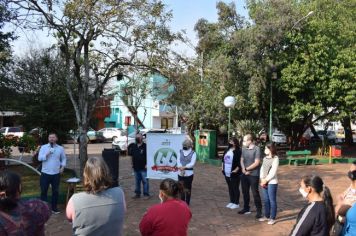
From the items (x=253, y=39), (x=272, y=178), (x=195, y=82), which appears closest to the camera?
(x=272, y=178)

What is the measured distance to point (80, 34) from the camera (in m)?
12.9

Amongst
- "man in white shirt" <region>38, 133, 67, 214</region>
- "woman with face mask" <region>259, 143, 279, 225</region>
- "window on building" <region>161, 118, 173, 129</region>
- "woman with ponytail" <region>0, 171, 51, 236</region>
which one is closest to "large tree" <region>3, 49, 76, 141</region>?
"man in white shirt" <region>38, 133, 67, 214</region>

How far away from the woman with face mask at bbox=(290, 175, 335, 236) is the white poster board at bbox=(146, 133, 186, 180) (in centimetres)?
645

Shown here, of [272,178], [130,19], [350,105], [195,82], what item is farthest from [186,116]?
[272,178]

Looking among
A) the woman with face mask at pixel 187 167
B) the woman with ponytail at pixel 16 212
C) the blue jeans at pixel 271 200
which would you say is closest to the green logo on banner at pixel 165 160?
the woman with face mask at pixel 187 167

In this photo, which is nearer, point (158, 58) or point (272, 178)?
point (272, 178)

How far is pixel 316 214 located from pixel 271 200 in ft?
16.0

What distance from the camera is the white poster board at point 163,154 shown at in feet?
35.9

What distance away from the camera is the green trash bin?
893 inches

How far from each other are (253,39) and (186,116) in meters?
6.45

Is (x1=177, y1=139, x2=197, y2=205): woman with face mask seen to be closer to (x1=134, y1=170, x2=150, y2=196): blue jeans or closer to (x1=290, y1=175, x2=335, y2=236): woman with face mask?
(x1=134, y1=170, x2=150, y2=196): blue jeans

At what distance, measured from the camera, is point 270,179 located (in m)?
8.86

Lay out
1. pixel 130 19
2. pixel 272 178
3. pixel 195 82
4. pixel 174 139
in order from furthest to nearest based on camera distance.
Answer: pixel 195 82
pixel 130 19
pixel 174 139
pixel 272 178

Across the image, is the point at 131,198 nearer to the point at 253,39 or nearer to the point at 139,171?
the point at 139,171
